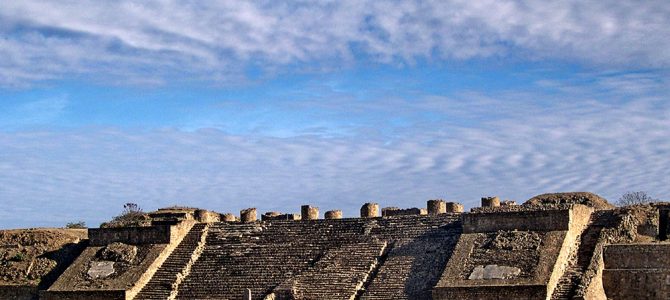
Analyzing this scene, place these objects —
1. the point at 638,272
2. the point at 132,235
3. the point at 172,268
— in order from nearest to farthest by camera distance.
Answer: the point at 638,272
the point at 172,268
the point at 132,235

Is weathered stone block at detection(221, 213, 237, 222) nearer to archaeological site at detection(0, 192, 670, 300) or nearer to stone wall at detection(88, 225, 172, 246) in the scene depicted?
archaeological site at detection(0, 192, 670, 300)

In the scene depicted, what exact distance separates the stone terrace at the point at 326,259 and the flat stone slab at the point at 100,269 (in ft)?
9.30

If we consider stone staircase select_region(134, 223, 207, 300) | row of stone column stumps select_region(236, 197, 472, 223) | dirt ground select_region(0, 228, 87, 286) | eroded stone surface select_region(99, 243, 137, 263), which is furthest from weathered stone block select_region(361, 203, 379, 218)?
dirt ground select_region(0, 228, 87, 286)

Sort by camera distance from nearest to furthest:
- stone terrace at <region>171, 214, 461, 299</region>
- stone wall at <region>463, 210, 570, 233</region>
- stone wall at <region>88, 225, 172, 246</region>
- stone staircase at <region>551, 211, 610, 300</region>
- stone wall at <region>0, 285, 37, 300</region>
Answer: stone staircase at <region>551, 211, 610, 300</region>
stone wall at <region>463, 210, 570, 233</region>
stone terrace at <region>171, 214, 461, 299</region>
stone wall at <region>0, 285, 37, 300</region>
stone wall at <region>88, 225, 172, 246</region>

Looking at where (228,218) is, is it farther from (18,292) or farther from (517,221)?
(517,221)

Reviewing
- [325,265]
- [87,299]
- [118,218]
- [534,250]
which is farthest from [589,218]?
[118,218]

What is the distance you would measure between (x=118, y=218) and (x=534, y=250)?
2462 cm

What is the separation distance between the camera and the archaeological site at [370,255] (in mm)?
30078

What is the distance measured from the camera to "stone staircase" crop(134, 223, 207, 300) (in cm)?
3481

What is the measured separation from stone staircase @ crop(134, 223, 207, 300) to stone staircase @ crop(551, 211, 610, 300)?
1272 cm

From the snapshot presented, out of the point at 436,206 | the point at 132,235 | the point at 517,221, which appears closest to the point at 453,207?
the point at 436,206

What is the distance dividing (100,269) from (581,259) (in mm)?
16155

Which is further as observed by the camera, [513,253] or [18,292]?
[18,292]

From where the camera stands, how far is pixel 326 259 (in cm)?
3441
